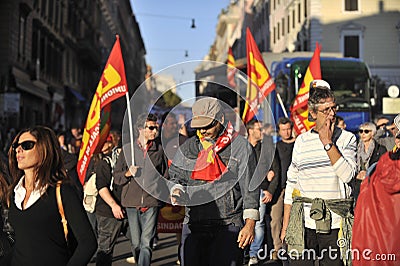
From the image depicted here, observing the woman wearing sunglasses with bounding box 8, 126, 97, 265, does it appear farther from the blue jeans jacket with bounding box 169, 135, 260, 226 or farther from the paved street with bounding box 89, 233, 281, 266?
the paved street with bounding box 89, 233, 281, 266

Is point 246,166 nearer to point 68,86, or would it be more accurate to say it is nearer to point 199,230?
point 199,230

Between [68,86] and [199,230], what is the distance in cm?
3627

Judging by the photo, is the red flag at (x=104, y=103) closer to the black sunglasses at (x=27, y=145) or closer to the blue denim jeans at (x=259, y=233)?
the blue denim jeans at (x=259, y=233)

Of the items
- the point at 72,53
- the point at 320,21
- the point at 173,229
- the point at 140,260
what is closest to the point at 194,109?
the point at 140,260

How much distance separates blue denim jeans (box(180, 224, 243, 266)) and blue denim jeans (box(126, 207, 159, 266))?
5.96 ft

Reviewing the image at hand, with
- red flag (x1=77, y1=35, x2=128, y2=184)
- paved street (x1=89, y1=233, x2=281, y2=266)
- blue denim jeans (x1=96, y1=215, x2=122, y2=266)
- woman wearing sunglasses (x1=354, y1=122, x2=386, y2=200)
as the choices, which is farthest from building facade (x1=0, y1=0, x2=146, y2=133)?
woman wearing sunglasses (x1=354, y1=122, x2=386, y2=200)

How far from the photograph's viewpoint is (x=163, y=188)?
6039 millimetres

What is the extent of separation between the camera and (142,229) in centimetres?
689

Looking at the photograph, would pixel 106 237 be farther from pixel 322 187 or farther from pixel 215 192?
pixel 322 187

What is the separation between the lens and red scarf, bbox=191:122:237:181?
483cm

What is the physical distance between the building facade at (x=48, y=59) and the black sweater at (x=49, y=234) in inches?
530

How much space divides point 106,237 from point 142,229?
1.33 ft

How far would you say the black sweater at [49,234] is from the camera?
3432mm

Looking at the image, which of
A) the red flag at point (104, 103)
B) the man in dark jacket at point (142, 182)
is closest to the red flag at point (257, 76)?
the red flag at point (104, 103)
